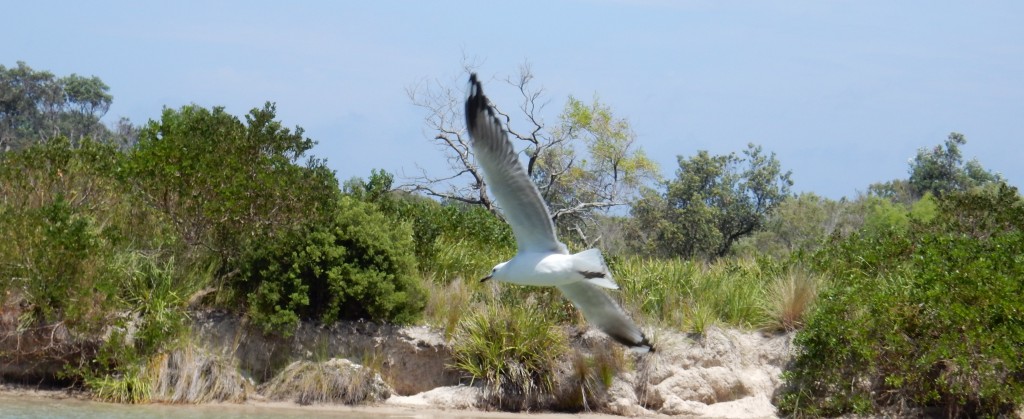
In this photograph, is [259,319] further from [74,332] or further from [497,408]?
[497,408]

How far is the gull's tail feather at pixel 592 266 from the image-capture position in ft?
31.9

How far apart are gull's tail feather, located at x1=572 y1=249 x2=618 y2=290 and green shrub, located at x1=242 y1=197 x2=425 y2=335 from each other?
4906mm

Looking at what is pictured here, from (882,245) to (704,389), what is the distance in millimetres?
3323

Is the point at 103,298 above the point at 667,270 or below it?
below

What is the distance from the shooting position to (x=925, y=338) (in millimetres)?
12625

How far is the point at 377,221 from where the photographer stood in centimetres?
1459

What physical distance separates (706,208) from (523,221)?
807 inches

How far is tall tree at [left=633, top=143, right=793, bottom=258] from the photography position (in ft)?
95.9

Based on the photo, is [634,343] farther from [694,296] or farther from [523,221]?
[694,296]

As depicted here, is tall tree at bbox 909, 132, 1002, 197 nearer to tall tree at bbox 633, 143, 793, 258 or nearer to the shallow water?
tall tree at bbox 633, 143, 793, 258

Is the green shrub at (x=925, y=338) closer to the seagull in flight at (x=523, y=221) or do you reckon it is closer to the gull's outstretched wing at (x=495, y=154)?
the seagull in flight at (x=523, y=221)

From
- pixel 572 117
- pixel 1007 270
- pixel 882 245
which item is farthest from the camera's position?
pixel 572 117

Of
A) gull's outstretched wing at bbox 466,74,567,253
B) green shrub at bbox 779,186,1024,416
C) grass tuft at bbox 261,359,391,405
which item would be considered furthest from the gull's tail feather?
grass tuft at bbox 261,359,391,405

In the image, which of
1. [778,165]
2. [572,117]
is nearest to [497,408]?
[572,117]
